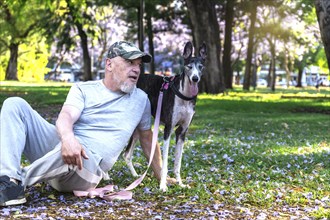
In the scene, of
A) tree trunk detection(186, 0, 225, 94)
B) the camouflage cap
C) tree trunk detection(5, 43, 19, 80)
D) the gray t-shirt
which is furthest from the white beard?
tree trunk detection(5, 43, 19, 80)

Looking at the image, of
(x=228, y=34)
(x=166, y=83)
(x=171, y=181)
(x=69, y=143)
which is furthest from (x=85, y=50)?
(x=69, y=143)

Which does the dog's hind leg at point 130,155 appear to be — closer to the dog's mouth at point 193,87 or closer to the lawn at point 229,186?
the lawn at point 229,186

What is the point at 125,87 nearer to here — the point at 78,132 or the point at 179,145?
the point at 78,132

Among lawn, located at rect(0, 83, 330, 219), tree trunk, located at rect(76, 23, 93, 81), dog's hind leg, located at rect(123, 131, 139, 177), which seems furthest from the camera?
tree trunk, located at rect(76, 23, 93, 81)

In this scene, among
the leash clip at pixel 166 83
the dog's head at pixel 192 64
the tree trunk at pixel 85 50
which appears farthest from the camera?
the tree trunk at pixel 85 50

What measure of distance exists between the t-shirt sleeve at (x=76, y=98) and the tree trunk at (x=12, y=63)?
5471 cm

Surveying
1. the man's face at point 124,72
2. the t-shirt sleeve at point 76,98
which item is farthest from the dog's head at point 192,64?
the t-shirt sleeve at point 76,98

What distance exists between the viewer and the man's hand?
5.22 meters

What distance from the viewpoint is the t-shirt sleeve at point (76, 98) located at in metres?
5.66

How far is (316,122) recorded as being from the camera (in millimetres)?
17172

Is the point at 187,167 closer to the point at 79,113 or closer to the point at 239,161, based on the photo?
the point at 239,161

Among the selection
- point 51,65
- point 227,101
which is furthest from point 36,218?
point 51,65

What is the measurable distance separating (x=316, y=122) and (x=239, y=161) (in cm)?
883

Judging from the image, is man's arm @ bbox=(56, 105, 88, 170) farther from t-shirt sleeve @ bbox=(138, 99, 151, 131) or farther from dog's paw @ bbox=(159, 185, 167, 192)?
dog's paw @ bbox=(159, 185, 167, 192)
